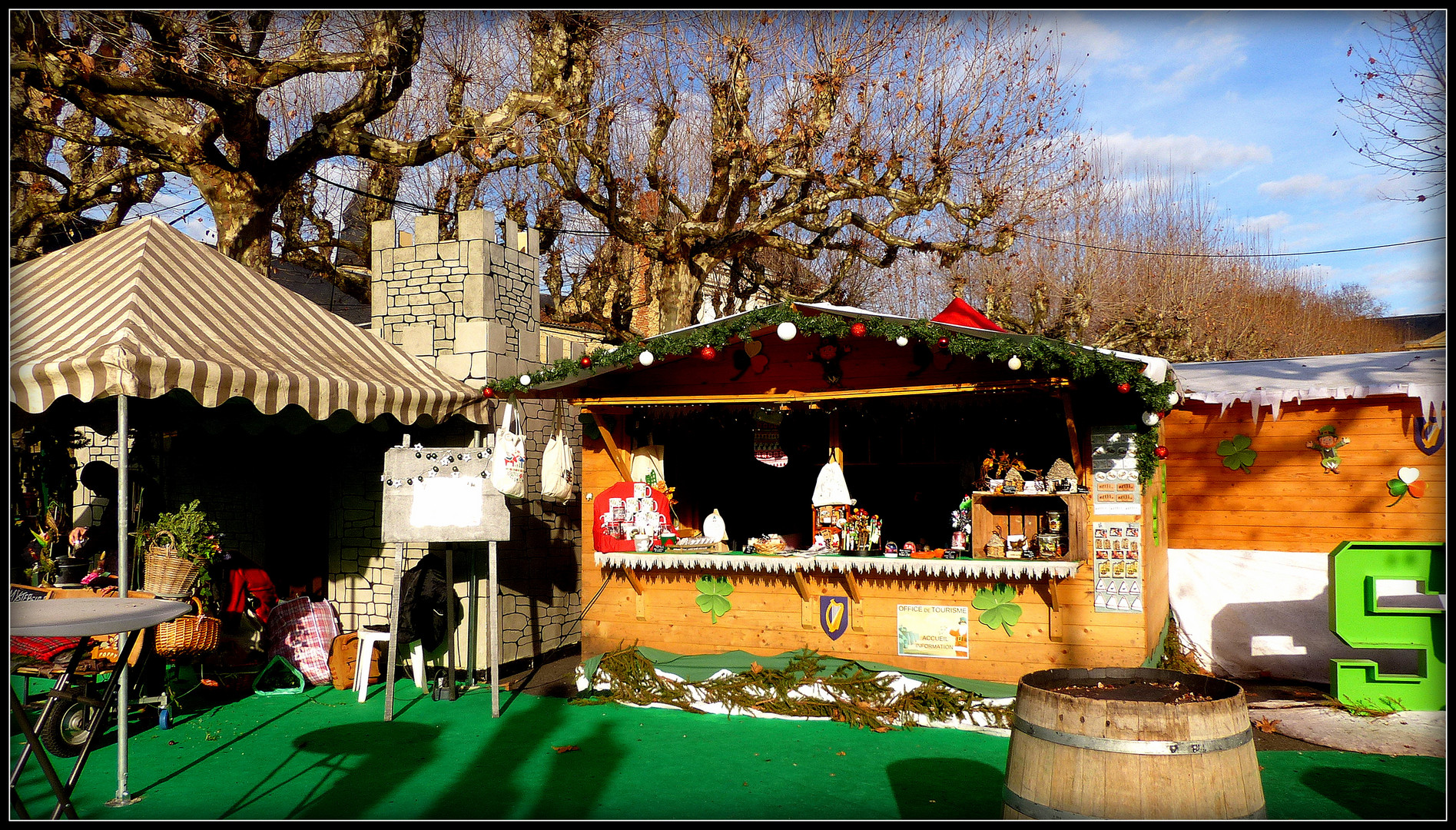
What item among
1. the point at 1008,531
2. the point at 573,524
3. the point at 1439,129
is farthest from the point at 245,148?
the point at 1439,129

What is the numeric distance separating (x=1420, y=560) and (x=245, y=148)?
10598mm

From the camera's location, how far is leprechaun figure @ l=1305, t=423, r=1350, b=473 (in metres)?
8.30

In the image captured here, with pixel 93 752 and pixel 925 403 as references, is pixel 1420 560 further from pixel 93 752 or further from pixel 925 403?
pixel 93 752

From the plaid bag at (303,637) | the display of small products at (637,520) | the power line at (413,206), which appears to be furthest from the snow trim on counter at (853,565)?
the power line at (413,206)

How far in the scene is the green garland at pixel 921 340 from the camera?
6.16 meters

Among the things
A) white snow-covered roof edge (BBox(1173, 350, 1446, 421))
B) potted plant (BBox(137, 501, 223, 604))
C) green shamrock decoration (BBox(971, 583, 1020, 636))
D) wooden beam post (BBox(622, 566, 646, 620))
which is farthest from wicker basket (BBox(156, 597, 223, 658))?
white snow-covered roof edge (BBox(1173, 350, 1446, 421))

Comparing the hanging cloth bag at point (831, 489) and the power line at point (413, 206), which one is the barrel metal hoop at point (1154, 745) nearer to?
the hanging cloth bag at point (831, 489)

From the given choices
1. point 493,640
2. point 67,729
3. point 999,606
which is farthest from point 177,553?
point 999,606

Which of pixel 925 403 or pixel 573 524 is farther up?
pixel 925 403

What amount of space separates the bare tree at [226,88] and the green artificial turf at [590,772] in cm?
520

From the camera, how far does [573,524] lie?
1006 centimetres

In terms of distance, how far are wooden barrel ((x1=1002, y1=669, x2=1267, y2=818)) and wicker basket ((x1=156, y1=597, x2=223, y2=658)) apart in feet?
19.7

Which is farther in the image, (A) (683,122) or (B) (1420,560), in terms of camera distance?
(A) (683,122)

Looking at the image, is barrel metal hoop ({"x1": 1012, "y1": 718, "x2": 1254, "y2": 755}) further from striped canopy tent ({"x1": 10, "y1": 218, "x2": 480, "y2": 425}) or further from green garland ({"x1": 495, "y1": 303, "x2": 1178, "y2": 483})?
striped canopy tent ({"x1": 10, "y1": 218, "x2": 480, "y2": 425})
